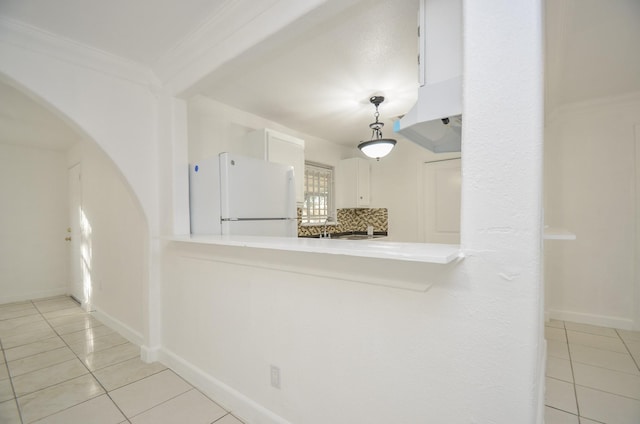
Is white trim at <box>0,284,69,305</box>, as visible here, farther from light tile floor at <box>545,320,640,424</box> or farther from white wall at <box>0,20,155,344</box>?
light tile floor at <box>545,320,640,424</box>

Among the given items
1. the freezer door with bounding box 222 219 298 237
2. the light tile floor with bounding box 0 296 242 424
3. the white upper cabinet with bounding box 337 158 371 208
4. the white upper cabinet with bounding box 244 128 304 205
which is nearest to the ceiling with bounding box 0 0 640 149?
the white upper cabinet with bounding box 244 128 304 205

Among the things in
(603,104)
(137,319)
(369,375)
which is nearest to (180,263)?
(137,319)

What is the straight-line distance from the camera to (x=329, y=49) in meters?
2.12

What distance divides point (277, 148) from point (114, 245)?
6.92 ft

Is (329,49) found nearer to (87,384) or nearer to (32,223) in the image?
(87,384)

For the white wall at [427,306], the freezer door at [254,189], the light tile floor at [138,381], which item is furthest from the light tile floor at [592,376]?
the freezer door at [254,189]

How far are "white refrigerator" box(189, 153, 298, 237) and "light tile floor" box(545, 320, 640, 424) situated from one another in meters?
2.36

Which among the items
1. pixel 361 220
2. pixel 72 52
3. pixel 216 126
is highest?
pixel 72 52

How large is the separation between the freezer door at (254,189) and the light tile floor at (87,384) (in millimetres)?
1304

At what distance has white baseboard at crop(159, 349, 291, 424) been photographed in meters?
1.66

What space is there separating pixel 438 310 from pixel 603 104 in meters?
3.63

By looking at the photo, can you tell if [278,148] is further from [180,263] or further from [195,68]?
[180,263]

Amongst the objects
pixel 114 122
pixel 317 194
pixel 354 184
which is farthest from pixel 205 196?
pixel 354 184

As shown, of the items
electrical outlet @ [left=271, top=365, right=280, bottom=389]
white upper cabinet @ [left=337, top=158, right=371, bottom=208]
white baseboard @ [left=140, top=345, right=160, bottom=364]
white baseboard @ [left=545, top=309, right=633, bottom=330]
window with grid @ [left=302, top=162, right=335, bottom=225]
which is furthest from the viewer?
white upper cabinet @ [left=337, top=158, right=371, bottom=208]
